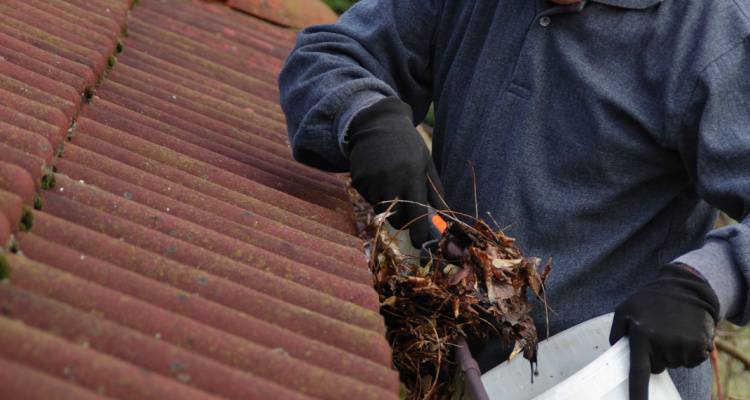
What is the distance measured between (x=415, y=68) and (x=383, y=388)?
1.44 meters

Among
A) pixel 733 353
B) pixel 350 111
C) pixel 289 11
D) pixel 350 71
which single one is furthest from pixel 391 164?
pixel 733 353

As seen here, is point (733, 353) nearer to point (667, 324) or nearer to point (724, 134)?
point (724, 134)

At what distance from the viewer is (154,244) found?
1.63 m

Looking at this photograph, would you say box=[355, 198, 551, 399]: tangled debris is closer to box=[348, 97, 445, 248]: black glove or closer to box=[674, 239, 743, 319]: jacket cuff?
box=[348, 97, 445, 248]: black glove

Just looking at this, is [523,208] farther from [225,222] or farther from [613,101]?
[225,222]

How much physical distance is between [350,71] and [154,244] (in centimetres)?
95

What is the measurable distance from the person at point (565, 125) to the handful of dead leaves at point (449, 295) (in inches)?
7.4

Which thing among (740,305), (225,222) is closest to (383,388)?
(225,222)

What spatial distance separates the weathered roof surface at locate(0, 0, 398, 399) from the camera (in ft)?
4.22

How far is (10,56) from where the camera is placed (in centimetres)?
213

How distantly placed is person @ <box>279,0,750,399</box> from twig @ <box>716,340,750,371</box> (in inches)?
127

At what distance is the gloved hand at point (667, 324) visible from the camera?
187cm

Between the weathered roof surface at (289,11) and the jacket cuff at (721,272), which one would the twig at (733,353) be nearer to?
the weathered roof surface at (289,11)

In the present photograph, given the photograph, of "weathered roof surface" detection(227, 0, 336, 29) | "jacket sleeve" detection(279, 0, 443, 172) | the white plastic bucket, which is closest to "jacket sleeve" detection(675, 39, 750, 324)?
the white plastic bucket
